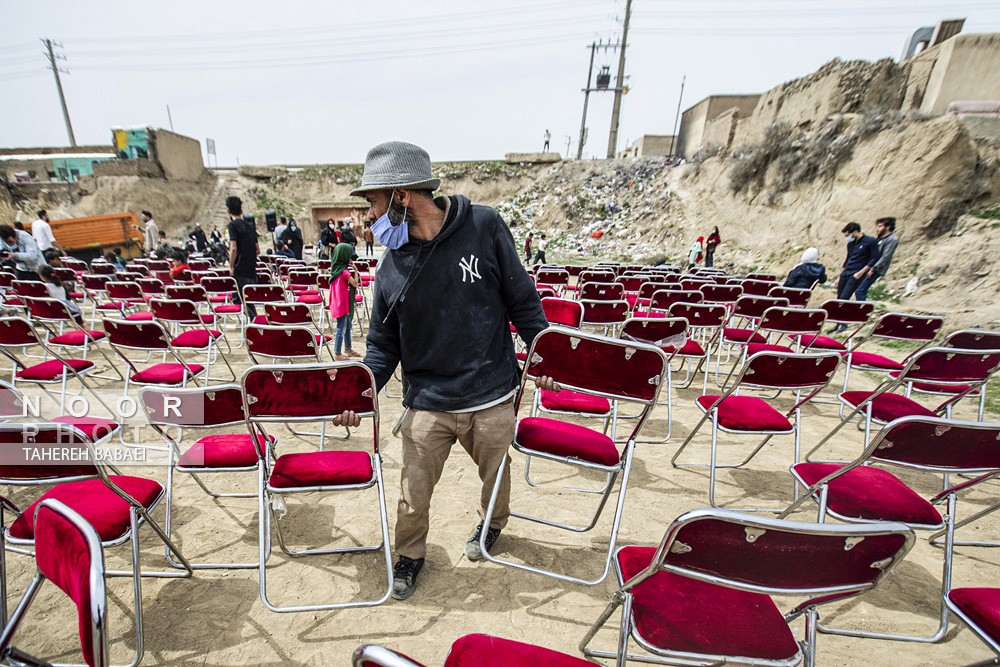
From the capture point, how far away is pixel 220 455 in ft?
7.39

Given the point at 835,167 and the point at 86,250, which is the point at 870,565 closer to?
the point at 835,167

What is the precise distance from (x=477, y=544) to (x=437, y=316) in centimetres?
139

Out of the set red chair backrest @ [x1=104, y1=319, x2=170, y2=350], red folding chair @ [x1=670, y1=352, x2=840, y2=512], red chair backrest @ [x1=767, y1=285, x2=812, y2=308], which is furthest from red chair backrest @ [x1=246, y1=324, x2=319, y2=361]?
red chair backrest @ [x1=767, y1=285, x2=812, y2=308]

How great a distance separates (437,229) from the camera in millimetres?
1883

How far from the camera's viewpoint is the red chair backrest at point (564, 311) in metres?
4.02

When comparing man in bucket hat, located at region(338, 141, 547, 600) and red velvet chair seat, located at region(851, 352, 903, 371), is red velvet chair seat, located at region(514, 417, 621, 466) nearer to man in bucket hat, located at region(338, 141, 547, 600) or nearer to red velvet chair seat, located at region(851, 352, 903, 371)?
man in bucket hat, located at region(338, 141, 547, 600)

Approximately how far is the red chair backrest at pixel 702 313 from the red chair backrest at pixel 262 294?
4785mm

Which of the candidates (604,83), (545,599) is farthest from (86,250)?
(604,83)

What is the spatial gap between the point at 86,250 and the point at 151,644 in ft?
58.1

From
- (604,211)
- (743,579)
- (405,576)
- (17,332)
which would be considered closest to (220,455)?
(405,576)

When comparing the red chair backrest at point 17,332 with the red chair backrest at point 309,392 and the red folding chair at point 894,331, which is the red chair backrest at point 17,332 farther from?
the red folding chair at point 894,331

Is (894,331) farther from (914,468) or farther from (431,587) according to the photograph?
(431,587)

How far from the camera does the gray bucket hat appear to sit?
1.75 meters

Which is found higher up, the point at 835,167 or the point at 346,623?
the point at 835,167
